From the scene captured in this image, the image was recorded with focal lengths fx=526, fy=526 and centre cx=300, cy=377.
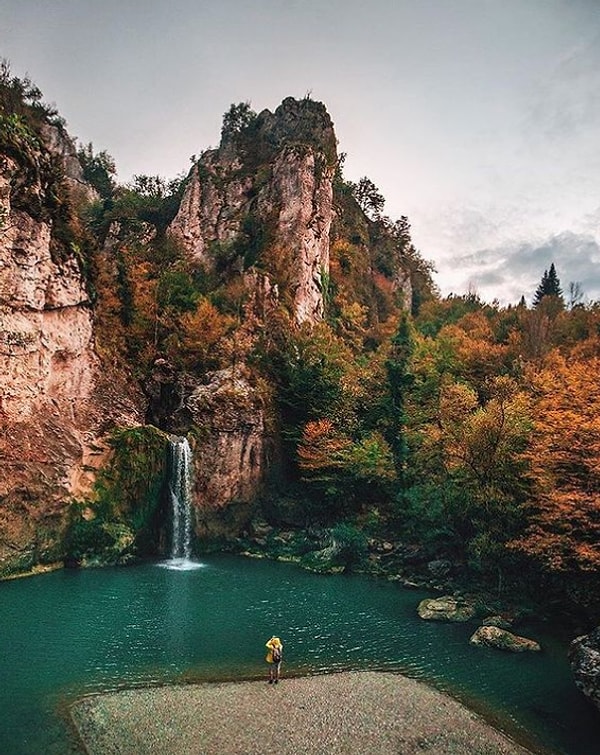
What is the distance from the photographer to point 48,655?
58.4 feet

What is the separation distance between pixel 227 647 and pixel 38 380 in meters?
19.0

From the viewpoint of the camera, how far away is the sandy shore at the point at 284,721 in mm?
12977

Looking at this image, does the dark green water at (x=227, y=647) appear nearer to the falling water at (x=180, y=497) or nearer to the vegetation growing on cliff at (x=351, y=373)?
the vegetation growing on cliff at (x=351, y=373)

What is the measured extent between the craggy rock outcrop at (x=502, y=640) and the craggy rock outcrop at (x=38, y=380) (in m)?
22.3

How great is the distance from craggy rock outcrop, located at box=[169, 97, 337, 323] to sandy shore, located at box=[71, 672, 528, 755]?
38915mm

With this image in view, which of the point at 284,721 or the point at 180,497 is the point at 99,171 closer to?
the point at 180,497

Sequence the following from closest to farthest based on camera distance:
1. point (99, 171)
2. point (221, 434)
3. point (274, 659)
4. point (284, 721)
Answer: point (284, 721)
point (274, 659)
point (221, 434)
point (99, 171)

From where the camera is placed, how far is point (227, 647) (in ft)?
63.3

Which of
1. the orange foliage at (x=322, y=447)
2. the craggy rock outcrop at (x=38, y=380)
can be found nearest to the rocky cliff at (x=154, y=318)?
the craggy rock outcrop at (x=38, y=380)

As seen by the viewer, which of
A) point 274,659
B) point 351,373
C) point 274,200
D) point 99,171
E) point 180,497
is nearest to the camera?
point 274,659

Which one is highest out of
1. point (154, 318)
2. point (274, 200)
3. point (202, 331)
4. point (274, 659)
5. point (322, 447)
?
point (274, 200)

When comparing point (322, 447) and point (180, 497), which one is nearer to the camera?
point (180, 497)

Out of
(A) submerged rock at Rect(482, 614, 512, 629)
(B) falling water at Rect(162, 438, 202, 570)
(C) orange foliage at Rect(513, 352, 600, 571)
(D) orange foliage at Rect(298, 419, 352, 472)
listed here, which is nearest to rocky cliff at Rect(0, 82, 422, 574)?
(B) falling water at Rect(162, 438, 202, 570)

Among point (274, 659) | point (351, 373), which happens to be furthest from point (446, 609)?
point (351, 373)
